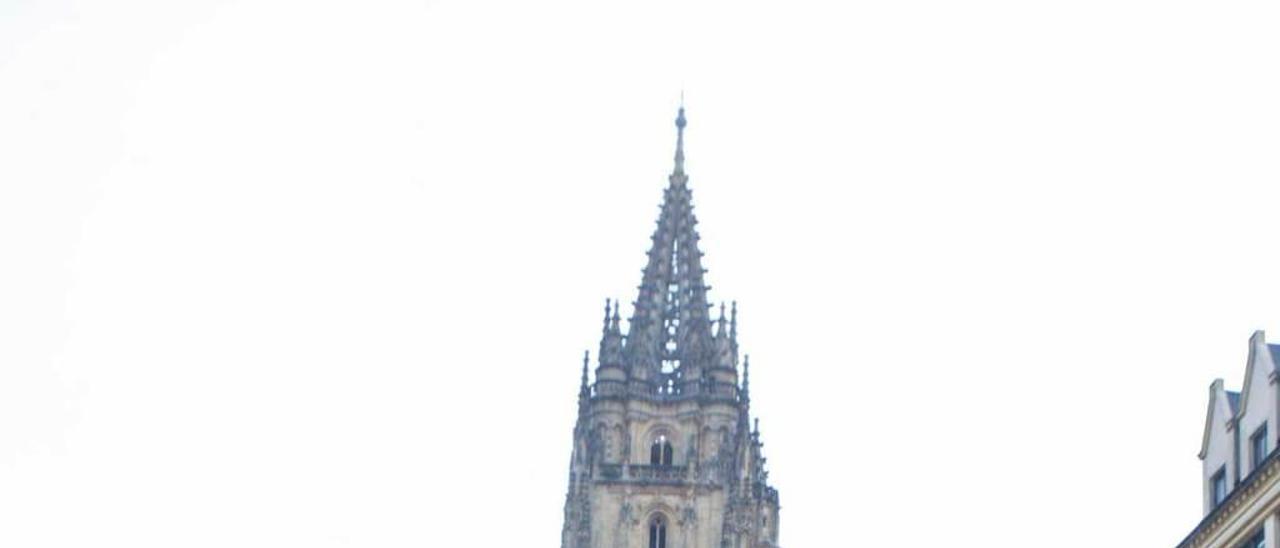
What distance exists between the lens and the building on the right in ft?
157

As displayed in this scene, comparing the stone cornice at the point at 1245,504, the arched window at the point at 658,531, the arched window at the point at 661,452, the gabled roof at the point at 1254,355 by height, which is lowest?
the stone cornice at the point at 1245,504

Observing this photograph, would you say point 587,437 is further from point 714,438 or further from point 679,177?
point 679,177

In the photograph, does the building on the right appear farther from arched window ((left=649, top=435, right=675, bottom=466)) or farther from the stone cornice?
arched window ((left=649, top=435, right=675, bottom=466))

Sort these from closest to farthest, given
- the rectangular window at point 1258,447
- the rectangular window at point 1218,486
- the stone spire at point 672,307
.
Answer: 1. the rectangular window at point 1258,447
2. the rectangular window at point 1218,486
3. the stone spire at point 672,307

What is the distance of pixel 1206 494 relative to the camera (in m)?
53.1

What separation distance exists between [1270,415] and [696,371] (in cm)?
9983

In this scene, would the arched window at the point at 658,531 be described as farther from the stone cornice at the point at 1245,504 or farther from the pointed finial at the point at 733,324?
the stone cornice at the point at 1245,504

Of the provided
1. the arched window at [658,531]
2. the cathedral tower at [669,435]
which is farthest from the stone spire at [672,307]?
the arched window at [658,531]

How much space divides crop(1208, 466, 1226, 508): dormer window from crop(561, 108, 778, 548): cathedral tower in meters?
86.4

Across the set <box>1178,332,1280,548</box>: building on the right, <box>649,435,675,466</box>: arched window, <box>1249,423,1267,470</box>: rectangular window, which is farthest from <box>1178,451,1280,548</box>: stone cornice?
<box>649,435,675,466</box>: arched window

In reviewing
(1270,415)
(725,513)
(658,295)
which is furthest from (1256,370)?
(658,295)

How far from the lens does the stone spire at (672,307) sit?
149 metres

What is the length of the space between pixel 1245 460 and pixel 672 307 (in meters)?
104

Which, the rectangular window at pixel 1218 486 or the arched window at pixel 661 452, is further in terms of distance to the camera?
the arched window at pixel 661 452
